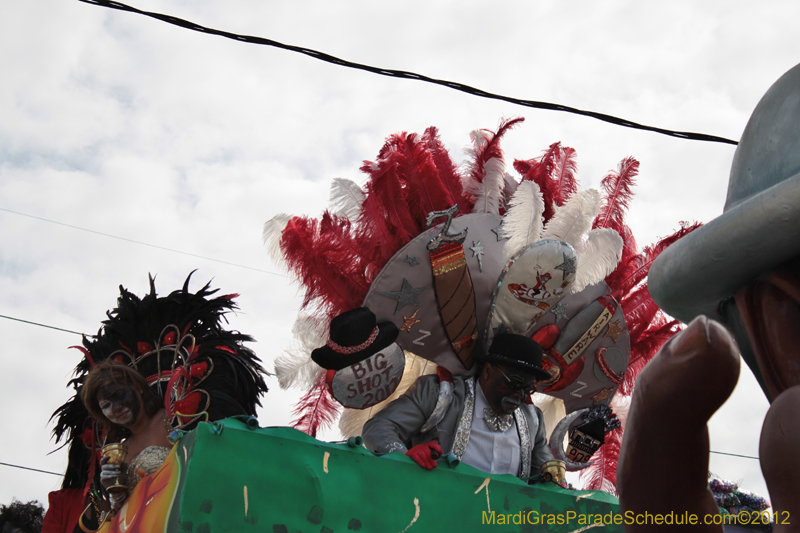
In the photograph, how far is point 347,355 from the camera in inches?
121

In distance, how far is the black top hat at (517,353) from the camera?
3227 millimetres

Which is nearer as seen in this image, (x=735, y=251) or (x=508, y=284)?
(x=735, y=251)

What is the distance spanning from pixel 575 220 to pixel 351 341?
4.15ft

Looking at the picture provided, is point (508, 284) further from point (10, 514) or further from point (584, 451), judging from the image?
point (10, 514)

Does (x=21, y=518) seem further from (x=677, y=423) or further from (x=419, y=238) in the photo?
(x=677, y=423)

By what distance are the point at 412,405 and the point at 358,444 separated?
97 cm

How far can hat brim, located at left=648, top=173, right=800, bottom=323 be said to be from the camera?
103 centimetres

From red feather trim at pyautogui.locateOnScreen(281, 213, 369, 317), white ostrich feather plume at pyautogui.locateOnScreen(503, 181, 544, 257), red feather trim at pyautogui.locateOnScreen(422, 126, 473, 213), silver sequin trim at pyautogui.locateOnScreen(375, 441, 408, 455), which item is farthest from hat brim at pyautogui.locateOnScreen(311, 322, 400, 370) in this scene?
red feather trim at pyautogui.locateOnScreen(422, 126, 473, 213)

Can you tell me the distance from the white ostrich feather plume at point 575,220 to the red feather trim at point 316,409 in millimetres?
1342

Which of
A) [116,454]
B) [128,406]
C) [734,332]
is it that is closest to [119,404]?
[128,406]

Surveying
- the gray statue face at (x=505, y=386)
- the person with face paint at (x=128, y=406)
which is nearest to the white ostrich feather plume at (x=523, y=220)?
the gray statue face at (x=505, y=386)

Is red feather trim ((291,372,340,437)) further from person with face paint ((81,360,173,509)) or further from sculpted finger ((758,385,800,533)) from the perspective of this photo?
sculpted finger ((758,385,800,533))

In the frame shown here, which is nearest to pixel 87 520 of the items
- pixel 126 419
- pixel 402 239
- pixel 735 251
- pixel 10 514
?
pixel 126 419

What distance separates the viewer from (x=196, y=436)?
2.10 meters
